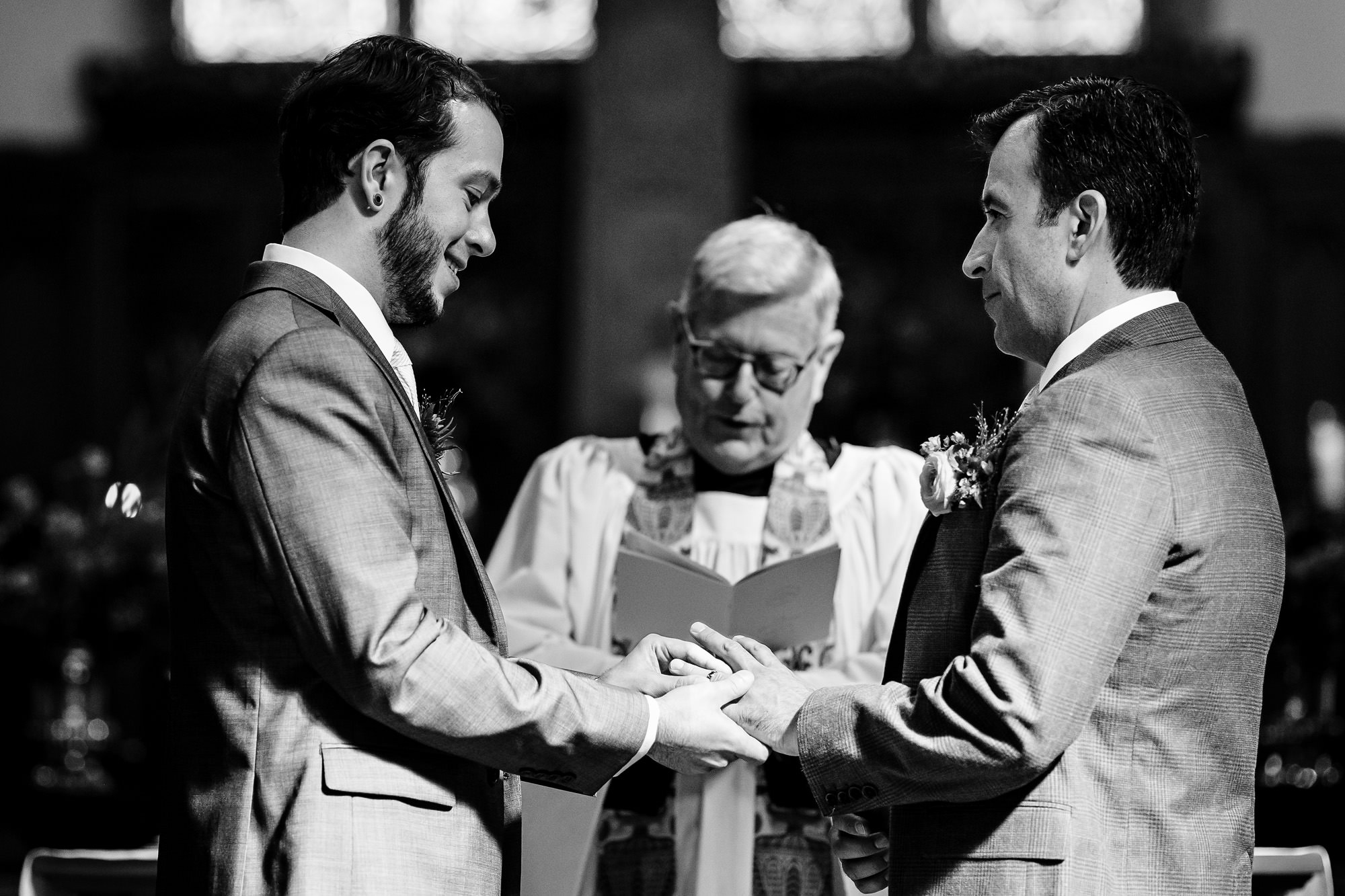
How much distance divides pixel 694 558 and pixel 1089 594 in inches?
54.1

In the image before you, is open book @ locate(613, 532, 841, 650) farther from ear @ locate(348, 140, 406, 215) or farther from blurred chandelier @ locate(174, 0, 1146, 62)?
blurred chandelier @ locate(174, 0, 1146, 62)

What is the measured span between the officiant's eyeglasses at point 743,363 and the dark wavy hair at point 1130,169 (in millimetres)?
989

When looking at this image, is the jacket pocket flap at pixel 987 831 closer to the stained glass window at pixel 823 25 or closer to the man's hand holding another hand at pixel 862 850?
the man's hand holding another hand at pixel 862 850

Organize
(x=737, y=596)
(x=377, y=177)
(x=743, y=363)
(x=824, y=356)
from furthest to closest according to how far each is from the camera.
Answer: (x=824, y=356) < (x=743, y=363) < (x=737, y=596) < (x=377, y=177)

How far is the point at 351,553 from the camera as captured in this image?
207cm

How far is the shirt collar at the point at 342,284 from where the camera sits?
2.29 m

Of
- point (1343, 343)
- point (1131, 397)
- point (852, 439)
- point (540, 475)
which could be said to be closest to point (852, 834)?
point (1131, 397)

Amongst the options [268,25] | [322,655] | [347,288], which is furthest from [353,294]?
[268,25]

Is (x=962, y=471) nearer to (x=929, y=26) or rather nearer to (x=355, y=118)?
(x=355, y=118)

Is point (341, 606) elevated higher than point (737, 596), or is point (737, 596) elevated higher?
point (341, 606)

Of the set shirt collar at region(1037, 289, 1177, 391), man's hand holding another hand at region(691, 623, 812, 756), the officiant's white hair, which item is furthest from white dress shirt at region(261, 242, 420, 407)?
the officiant's white hair

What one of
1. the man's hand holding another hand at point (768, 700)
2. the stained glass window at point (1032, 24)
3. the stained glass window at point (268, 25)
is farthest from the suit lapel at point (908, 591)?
the stained glass window at point (268, 25)

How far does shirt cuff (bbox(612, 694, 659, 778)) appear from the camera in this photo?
2289 millimetres

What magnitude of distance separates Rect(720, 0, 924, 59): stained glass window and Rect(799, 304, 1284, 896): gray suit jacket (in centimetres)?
701
